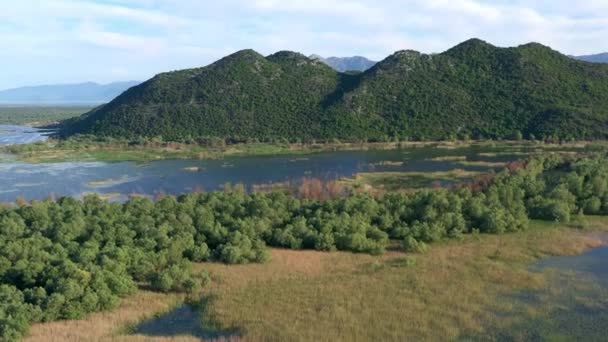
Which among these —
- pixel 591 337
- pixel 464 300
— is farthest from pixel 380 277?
pixel 591 337

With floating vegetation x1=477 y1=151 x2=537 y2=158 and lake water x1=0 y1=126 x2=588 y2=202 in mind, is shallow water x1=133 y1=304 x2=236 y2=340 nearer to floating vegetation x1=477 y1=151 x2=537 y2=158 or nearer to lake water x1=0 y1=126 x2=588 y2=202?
lake water x1=0 y1=126 x2=588 y2=202

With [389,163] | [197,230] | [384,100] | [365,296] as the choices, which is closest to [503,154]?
[389,163]

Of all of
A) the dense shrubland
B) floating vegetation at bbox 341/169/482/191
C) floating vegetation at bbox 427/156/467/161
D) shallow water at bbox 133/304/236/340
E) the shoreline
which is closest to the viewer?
shallow water at bbox 133/304/236/340

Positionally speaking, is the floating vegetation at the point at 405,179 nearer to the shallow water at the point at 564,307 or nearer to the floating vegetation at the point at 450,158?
the floating vegetation at the point at 450,158

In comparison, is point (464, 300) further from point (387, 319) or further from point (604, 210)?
point (604, 210)

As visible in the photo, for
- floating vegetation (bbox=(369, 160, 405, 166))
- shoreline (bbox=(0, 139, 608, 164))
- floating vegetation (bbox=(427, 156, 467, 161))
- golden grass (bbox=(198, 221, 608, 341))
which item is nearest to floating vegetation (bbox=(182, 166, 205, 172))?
shoreline (bbox=(0, 139, 608, 164))
